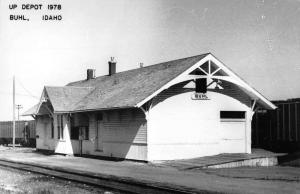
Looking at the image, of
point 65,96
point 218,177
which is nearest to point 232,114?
point 218,177

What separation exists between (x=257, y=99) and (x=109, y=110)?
768cm

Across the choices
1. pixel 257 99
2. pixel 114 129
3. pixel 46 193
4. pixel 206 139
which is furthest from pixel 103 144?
pixel 46 193

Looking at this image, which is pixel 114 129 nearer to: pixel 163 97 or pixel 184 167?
pixel 163 97

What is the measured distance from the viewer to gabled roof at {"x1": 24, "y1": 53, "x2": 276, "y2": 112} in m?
21.8

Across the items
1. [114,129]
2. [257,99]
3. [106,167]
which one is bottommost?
[106,167]

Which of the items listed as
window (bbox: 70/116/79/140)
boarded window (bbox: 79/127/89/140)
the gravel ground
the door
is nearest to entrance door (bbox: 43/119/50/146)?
window (bbox: 70/116/79/140)

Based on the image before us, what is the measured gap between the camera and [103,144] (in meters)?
26.1

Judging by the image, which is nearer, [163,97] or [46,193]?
[46,193]

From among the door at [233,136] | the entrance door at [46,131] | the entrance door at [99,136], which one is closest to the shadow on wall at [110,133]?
the entrance door at [99,136]

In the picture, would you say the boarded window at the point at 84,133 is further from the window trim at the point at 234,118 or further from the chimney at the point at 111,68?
the window trim at the point at 234,118

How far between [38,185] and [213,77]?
10665 mm

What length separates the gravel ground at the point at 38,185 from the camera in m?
13.0

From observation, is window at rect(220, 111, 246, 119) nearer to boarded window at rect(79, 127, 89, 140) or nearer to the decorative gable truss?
the decorative gable truss

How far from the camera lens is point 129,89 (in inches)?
985
